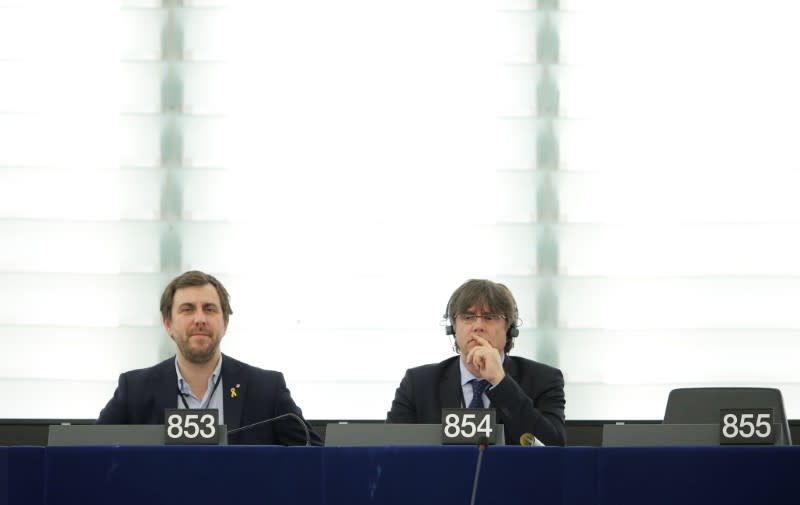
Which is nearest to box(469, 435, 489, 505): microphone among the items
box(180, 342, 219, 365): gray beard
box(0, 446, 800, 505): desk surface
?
box(0, 446, 800, 505): desk surface

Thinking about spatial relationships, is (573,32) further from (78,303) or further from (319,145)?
(78,303)

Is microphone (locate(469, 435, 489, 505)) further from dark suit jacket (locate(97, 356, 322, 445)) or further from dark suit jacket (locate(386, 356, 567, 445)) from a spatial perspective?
dark suit jacket (locate(97, 356, 322, 445))

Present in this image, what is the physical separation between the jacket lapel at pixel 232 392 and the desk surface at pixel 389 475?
41.0 inches

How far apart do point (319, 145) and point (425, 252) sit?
2.26 feet

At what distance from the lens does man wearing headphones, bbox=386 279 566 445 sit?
397 cm

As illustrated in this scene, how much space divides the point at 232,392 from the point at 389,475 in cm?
127

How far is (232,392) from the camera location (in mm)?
3932

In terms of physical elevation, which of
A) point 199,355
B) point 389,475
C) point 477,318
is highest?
point 477,318

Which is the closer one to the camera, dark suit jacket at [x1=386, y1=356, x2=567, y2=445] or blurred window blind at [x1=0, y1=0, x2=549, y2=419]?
dark suit jacket at [x1=386, y1=356, x2=567, y2=445]

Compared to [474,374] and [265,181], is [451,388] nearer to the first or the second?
[474,374]

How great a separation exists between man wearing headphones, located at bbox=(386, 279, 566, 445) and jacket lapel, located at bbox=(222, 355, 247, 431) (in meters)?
0.54

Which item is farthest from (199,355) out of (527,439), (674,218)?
(674,218)

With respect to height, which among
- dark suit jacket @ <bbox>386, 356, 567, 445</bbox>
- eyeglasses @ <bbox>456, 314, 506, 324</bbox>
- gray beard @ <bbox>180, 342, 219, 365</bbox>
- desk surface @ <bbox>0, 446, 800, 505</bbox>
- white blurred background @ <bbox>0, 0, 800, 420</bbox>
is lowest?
desk surface @ <bbox>0, 446, 800, 505</bbox>

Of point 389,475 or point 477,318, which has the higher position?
point 477,318
